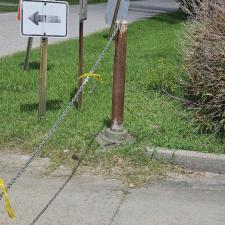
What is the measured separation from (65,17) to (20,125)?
4.12ft

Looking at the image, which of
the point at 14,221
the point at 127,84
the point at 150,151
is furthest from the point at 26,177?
the point at 127,84

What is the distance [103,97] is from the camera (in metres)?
6.89

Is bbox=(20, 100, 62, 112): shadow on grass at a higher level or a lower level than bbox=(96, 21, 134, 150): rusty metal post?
lower

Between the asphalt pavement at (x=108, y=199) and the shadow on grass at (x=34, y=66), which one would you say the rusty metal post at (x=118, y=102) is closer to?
the asphalt pavement at (x=108, y=199)

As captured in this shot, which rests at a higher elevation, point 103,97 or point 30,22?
point 30,22

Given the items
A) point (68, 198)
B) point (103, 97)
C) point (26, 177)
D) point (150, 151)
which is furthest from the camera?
point (103, 97)

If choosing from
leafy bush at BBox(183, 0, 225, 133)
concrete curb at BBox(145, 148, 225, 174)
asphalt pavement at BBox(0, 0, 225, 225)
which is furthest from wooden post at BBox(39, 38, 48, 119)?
leafy bush at BBox(183, 0, 225, 133)

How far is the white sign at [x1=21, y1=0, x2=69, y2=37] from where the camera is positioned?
5.30 m

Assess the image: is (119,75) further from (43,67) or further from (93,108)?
(93,108)

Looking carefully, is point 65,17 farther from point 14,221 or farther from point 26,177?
point 14,221

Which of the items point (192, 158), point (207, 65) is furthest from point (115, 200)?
point (207, 65)

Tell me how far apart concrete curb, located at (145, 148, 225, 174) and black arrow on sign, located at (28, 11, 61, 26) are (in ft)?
5.52

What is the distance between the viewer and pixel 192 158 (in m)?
4.85

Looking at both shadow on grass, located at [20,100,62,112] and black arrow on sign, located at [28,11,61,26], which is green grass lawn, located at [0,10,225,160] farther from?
black arrow on sign, located at [28,11,61,26]
